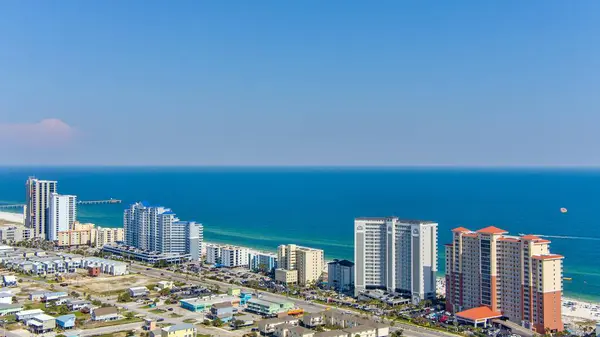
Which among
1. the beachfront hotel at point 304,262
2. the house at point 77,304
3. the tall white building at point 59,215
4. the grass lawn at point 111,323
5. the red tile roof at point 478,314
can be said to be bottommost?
the grass lawn at point 111,323

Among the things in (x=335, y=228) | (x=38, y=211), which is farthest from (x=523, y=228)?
(x=38, y=211)

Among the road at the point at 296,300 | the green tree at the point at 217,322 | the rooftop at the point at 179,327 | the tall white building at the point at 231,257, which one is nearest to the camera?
the rooftop at the point at 179,327

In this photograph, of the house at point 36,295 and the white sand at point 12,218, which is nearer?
the house at point 36,295

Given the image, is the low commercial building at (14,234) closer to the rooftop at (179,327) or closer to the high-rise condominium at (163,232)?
the high-rise condominium at (163,232)

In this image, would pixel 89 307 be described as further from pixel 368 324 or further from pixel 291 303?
pixel 368 324

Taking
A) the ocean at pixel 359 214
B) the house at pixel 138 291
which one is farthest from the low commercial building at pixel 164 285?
the ocean at pixel 359 214

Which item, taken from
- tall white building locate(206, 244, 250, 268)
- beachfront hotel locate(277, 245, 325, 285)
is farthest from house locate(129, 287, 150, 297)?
tall white building locate(206, 244, 250, 268)
